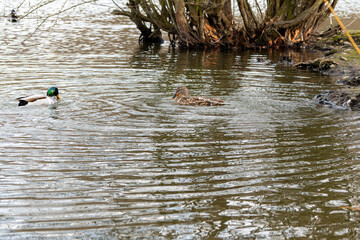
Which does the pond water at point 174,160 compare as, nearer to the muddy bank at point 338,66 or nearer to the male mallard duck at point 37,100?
the male mallard duck at point 37,100

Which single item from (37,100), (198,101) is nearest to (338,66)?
(198,101)

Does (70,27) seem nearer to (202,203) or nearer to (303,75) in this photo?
(303,75)

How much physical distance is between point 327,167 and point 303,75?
28.4 feet

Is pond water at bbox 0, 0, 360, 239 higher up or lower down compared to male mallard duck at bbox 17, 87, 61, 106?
lower down

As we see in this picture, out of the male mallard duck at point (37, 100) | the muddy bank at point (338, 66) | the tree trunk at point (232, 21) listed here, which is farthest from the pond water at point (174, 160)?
the tree trunk at point (232, 21)

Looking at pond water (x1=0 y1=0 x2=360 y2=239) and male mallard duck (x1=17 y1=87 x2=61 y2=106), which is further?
male mallard duck (x1=17 y1=87 x2=61 y2=106)

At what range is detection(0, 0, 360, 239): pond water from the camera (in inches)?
201

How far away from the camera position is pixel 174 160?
7.08 metres

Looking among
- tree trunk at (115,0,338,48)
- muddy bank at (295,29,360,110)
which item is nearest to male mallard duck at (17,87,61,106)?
muddy bank at (295,29,360,110)

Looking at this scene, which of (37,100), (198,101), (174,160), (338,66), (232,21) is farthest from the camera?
(232,21)

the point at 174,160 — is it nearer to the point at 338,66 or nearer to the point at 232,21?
the point at 338,66

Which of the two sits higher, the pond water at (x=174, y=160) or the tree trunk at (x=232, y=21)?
the tree trunk at (x=232, y=21)

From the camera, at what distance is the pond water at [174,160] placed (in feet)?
16.7

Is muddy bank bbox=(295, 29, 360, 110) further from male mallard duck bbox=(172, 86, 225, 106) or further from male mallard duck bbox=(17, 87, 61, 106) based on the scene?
male mallard duck bbox=(17, 87, 61, 106)
